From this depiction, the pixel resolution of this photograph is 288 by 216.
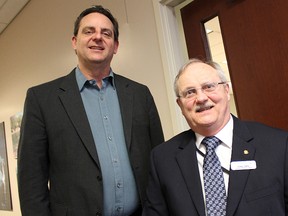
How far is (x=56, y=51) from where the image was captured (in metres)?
3.38

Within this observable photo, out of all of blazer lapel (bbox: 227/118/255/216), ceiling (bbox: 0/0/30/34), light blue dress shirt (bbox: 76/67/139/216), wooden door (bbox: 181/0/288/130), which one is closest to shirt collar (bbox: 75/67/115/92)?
light blue dress shirt (bbox: 76/67/139/216)

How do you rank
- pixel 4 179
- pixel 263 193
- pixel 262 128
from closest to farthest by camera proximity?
pixel 263 193 → pixel 262 128 → pixel 4 179

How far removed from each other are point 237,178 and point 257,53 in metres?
0.92

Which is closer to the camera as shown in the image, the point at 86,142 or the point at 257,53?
the point at 86,142

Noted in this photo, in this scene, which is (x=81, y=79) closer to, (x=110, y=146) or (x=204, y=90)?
(x=110, y=146)

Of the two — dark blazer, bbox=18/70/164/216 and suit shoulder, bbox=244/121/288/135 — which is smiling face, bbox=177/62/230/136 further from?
dark blazer, bbox=18/70/164/216

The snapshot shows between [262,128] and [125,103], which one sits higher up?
[125,103]

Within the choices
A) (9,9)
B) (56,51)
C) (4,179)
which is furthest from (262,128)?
(4,179)

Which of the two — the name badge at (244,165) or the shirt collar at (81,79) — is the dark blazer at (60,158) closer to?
the shirt collar at (81,79)

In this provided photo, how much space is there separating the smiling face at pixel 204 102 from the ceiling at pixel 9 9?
3254mm

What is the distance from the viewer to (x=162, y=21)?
2.19 m

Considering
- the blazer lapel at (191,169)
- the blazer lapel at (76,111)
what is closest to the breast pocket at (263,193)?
the blazer lapel at (191,169)

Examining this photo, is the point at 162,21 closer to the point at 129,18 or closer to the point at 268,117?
the point at 129,18

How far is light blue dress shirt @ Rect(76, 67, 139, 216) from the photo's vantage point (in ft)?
4.55
